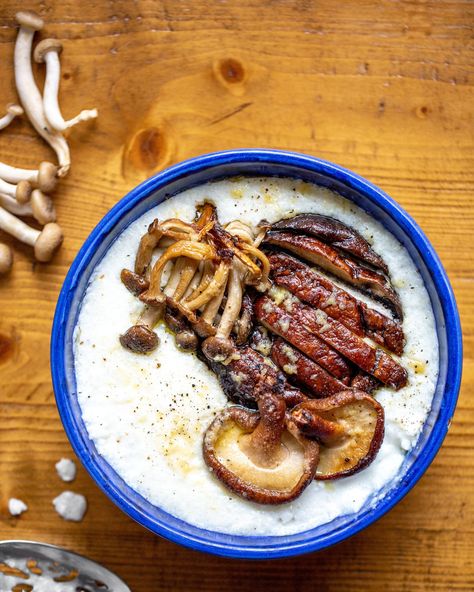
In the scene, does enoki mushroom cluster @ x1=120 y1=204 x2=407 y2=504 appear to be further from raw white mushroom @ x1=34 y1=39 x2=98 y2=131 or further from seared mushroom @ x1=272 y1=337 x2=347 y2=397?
raw white mushroom @ x1=34 y1=39 x2=98 y2=131

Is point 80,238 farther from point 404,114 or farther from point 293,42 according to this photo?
point 404,114

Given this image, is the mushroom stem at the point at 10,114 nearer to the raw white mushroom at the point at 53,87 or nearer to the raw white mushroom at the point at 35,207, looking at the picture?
the raw white mushroom at the point at 53,87

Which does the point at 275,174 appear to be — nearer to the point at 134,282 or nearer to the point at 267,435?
the point at 134,282

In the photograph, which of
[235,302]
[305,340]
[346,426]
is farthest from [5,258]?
[346,426]

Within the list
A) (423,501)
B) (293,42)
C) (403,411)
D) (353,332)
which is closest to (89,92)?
(293,42)

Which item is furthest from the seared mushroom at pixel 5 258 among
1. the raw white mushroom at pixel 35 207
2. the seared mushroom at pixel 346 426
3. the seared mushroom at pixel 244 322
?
the seared mushroom at pixel 346 426

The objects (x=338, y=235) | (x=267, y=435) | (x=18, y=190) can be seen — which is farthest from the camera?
(x=18, y=190)

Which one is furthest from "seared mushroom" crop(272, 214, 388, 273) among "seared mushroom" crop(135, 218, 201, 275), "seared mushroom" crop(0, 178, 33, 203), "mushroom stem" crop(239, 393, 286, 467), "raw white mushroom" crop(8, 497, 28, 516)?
"raw white mushroom" crop(8, 497, 28, 516)
